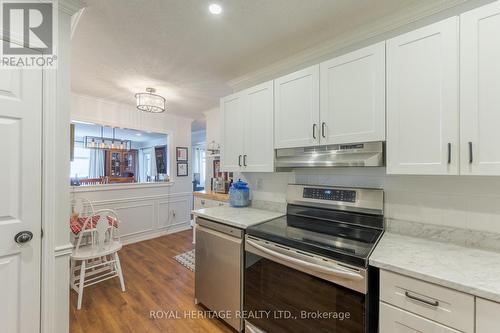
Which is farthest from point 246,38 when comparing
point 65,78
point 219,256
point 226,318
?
point 226,318

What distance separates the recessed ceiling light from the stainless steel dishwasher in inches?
65.1

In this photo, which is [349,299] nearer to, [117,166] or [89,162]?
[117,166]

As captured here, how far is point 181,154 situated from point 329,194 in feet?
11.6

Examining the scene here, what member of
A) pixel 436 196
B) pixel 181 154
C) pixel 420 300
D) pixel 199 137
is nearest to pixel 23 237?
pixel 420 300

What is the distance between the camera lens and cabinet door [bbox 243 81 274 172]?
2.07 m

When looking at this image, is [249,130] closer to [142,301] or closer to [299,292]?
[299,292]

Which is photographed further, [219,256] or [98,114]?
[98,114]

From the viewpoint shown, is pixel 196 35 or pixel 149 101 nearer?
pixel 196 35

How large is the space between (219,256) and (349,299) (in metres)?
1.09

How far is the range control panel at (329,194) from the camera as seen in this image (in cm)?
176

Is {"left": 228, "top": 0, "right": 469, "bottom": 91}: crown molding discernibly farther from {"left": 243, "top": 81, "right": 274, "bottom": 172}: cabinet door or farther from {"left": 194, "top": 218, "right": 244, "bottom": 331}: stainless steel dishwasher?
{"left": 194, "top": 218, "right": 244, "bottom": 331}: stainless steel dishwasher

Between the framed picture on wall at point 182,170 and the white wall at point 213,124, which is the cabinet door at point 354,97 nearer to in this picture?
the white wall at point 213,124

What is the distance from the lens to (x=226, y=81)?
9.35 ft

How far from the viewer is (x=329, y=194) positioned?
187 centimetres
